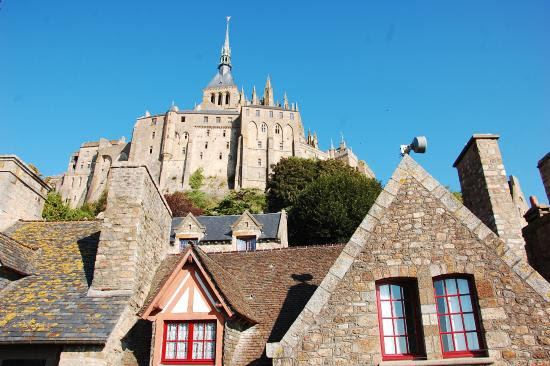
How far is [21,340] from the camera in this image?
8.80m

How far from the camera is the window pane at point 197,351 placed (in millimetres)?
8663

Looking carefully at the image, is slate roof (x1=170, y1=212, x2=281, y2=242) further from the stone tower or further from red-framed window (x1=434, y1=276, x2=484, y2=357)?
the stone tower

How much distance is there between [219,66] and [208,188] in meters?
62.6

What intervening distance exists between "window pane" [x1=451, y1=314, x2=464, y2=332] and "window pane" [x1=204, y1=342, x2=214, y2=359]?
4.40 m

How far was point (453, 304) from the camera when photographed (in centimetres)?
746

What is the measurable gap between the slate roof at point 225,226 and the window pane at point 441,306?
17809mm

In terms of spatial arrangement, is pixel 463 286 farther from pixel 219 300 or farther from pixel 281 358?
pixel 219 300

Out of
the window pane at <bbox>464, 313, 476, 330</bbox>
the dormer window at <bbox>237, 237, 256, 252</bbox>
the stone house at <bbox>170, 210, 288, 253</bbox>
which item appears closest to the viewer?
the window pane at <bbox>464, 313, 476, 330</bbox>

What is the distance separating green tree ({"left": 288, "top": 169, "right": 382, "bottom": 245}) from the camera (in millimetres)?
37438

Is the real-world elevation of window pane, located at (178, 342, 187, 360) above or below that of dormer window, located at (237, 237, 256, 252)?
below

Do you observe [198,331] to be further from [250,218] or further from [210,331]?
[250,218]

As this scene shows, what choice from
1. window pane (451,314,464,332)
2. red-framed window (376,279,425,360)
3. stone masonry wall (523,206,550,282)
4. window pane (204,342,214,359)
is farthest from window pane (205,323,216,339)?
stone masonry wall (523,206,550,282)

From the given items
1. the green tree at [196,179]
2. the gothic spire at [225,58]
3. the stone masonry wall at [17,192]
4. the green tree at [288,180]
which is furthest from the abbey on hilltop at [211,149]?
the stone masonry wall at [17,192]

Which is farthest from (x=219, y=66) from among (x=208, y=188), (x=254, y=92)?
(x=208, y=188)
